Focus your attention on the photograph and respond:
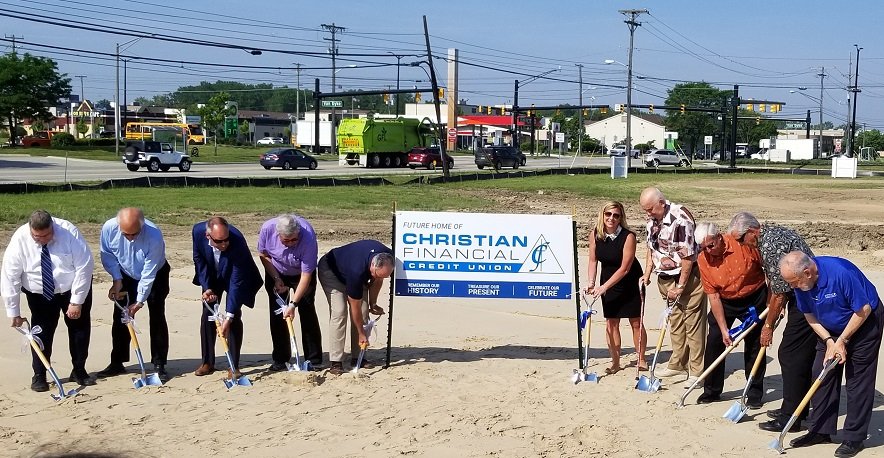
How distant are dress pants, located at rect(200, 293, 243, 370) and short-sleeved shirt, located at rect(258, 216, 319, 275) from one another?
60 centimetres

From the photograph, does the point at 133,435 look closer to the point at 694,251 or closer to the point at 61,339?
the point at 61,339

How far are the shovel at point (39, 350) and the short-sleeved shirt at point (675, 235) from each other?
5430 mm

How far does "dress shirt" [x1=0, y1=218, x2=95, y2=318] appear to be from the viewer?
8062 millimetres

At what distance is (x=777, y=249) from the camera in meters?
7.21

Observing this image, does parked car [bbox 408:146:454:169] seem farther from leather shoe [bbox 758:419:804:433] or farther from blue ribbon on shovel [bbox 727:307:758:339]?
leather shoe [bbox 758:419:804:433]

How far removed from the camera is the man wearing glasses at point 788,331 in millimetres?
7219

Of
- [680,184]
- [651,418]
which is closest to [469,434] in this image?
[651,418]

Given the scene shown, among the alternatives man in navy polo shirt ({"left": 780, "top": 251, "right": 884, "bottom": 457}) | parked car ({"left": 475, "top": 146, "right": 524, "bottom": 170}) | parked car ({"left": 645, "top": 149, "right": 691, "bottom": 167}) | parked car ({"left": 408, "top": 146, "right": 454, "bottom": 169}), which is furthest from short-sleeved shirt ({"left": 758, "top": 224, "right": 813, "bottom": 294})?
parked car ({"left": 645, "top": 149, "right": 691, "bottom": 167})

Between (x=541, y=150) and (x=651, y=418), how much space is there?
106 metres

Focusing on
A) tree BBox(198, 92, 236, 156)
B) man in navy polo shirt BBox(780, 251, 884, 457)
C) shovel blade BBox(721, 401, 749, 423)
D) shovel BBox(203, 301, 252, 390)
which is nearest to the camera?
man in navy polo shirt BBox(780, 251, 884, 457)

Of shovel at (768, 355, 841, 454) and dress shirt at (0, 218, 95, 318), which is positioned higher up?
dress shirt at (0, 218, 95, 318)

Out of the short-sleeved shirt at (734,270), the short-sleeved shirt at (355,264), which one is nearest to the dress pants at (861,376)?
the short-sleeved shirt at (734,270)

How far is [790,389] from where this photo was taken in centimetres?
739

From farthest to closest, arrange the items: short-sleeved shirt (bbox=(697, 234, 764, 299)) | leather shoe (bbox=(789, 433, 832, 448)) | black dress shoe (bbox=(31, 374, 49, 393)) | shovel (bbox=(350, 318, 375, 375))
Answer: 1. shovel (bbox=(350, 318, 375, 375))
2. black dress shoe (bbox=(31, 374, 49, 393))
3. short-sleeved shirt (bbox=(697, 234, 764, 299))
4. leather shoe (bbox=(789, 433, 832, 448))
